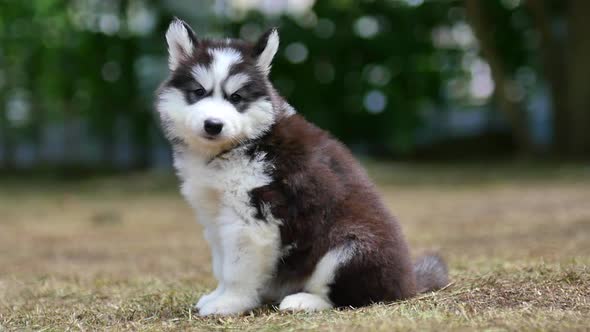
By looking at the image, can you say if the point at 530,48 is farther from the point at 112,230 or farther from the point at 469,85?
the point at 112,230

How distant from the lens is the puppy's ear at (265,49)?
455cm

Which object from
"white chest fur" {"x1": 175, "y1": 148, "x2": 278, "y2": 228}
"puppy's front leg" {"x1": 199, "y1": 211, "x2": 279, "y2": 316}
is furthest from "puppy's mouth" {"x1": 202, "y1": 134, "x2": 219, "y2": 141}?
"puppy's front leg" {"x1": 199, "y1": 211, "x2": 279, "y2": 316}

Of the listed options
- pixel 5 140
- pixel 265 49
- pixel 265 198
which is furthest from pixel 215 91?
pixel 5 140

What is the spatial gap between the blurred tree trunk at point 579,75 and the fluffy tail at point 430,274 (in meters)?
16.3

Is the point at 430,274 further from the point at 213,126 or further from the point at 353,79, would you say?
the point at 353,79

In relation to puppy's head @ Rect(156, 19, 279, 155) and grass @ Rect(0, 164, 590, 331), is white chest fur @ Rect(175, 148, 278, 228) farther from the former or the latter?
grass @ Rect(0, 164, 590, 331)

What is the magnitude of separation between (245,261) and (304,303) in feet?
1.37

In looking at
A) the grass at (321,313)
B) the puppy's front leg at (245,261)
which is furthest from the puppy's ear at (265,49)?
the grass at (321,313)

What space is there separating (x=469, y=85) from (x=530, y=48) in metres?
2.19

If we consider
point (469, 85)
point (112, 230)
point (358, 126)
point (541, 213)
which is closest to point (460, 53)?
point (469, 85)

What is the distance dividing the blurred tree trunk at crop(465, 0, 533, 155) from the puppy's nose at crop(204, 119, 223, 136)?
15902 mm

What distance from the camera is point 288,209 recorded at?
13.7 feet

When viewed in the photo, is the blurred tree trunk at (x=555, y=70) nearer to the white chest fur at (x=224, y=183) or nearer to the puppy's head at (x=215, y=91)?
the puppy's head at (x=215, y=91)

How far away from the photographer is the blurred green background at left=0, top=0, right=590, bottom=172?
67.8 feet
